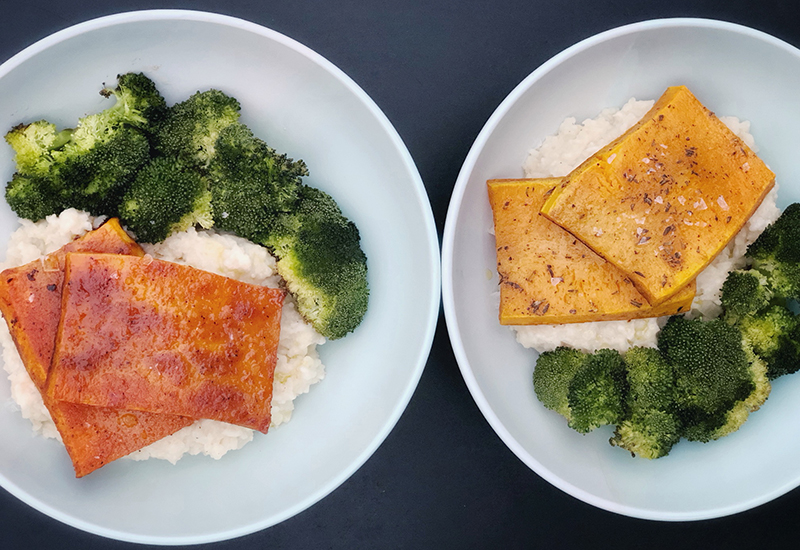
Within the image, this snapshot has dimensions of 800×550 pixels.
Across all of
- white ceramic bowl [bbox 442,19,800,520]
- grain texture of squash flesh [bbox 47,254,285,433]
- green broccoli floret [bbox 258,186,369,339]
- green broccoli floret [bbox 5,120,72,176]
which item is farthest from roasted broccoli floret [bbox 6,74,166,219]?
white ceramic bowl [bbox 442,19,800,520]

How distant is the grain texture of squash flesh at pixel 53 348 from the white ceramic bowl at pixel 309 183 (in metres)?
0.34

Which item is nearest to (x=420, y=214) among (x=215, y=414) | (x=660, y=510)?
(x=215, y=414)

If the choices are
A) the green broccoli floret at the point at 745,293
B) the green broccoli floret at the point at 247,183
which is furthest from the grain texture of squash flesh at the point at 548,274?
the green broccoli floret at the point at 247,183

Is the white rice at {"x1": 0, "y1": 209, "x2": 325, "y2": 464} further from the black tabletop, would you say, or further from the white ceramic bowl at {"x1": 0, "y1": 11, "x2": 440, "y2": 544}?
the black tabletop

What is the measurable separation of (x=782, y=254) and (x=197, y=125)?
2625 millimetres

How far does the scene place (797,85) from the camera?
2.56 m

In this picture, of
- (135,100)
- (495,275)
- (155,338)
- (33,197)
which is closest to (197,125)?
(135,100)

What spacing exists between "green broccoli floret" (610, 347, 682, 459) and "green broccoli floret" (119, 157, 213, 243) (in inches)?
79.5

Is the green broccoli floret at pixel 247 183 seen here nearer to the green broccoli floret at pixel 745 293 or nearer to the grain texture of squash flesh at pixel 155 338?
the grain texture of squash flesh at pixel 155 338

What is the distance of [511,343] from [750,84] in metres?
1.64

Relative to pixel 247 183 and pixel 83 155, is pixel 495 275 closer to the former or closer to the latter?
pixel 247 183

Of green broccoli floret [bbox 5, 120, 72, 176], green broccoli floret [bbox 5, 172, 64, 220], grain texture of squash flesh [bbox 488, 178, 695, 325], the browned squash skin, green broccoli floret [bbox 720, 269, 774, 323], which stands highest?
green broccoli floret [bbox 5, 120, 72, 176]

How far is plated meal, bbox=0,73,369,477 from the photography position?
2158 mm

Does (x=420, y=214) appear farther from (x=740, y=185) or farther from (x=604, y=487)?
(x=604, y=487)
